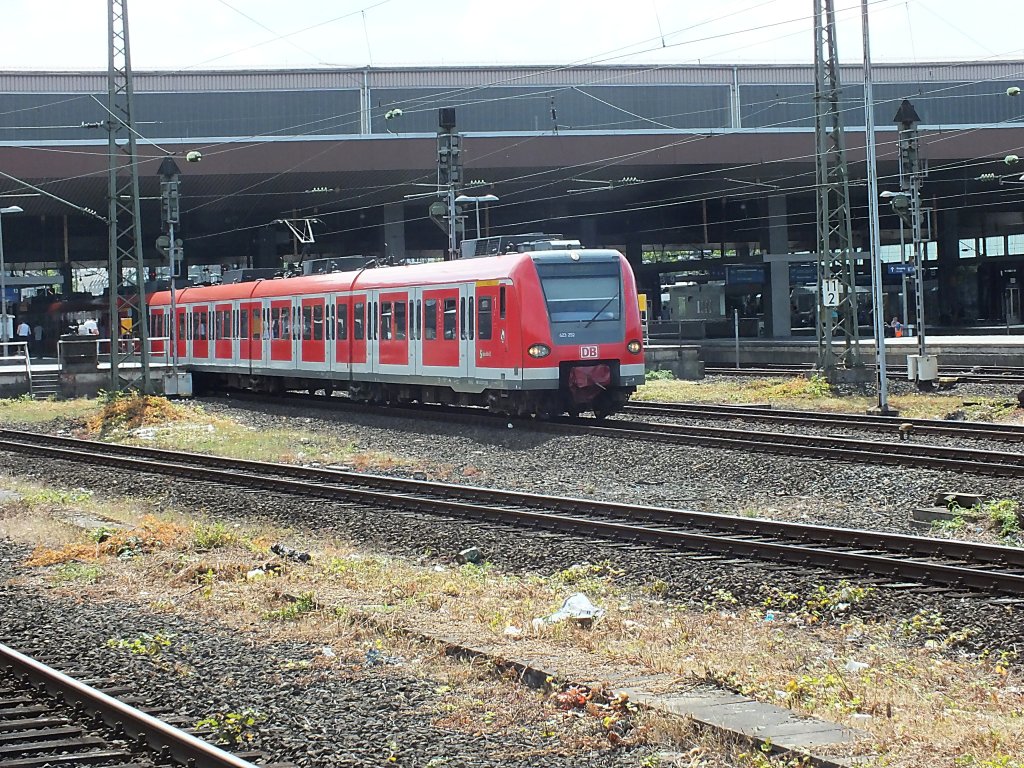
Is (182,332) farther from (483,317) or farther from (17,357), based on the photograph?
(483,317)

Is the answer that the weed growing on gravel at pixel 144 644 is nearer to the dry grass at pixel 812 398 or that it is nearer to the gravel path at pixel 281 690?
the gravel path at pixel 281 690

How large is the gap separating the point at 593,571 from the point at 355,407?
18.6 metres

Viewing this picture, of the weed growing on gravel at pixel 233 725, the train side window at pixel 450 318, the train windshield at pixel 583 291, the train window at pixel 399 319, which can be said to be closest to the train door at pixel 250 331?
the train window at pixel 399 319

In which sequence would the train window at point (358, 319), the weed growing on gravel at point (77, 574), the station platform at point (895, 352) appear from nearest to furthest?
the weed growing on gravel at point (77, 574) → the train window at point (358, 319) → the station platform at point (895, 352)

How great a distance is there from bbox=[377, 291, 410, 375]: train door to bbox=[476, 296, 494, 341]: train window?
301cm

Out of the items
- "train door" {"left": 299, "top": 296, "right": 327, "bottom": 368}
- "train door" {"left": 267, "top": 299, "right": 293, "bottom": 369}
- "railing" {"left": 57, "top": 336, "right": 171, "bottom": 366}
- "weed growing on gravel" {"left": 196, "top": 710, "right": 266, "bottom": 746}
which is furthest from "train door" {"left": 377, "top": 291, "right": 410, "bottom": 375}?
"weed growing on gravel" {"left": 196, "top": 710, "right": 266, "bottom": 746}

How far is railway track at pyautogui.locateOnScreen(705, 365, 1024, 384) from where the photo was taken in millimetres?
31656

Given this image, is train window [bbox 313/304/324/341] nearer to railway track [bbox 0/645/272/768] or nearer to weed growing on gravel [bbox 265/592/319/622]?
weed growing on gravel [bbox 265/592/319/622]

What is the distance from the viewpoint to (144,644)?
861 centimetres

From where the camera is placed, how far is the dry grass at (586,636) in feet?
21.5

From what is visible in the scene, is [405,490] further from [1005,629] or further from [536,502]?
[1005,629]

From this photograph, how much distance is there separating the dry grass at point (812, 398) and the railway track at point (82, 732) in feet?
66.4

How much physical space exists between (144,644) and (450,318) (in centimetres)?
1682

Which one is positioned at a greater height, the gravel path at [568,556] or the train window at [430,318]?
the train window at [430,318]
